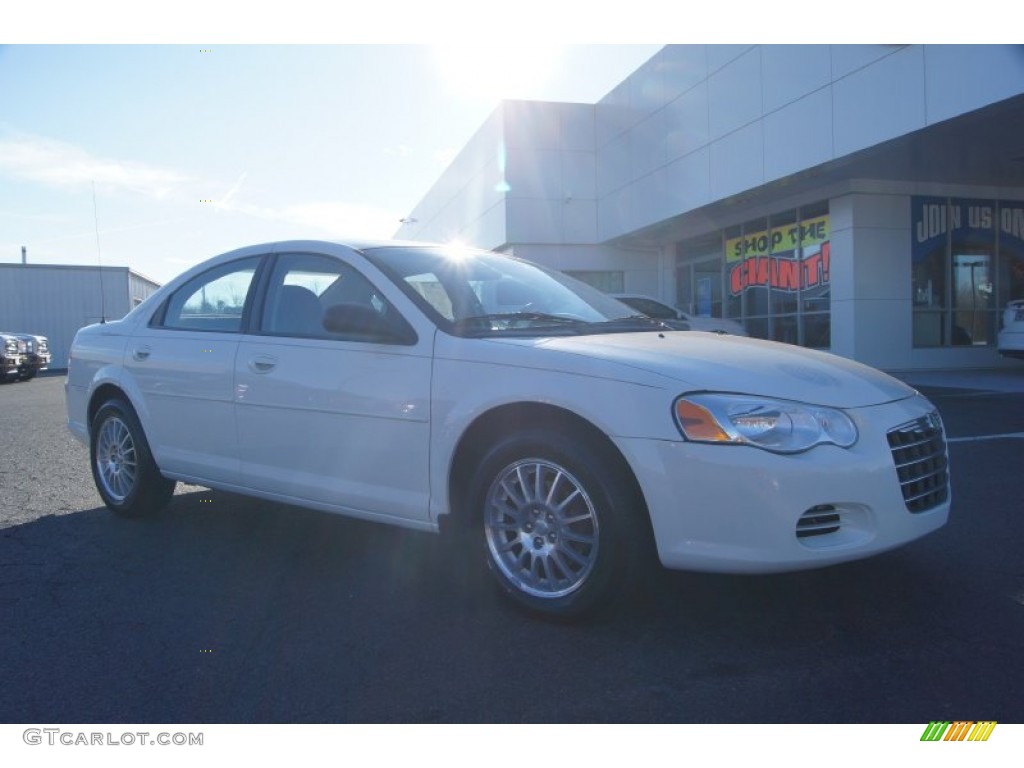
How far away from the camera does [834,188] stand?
52.8 feet

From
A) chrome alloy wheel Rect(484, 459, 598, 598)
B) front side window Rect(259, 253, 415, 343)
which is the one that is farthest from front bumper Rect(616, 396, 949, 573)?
front side window Rect(259, 253, 415, 343)

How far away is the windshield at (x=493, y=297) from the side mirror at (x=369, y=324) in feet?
0.45

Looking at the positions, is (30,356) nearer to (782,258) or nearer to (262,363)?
(782,258)

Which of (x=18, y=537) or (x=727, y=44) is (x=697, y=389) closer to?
(x=18, y=537)

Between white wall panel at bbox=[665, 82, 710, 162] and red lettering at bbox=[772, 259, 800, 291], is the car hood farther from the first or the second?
white wall panel at bbox=[665, 82, 710, 162]

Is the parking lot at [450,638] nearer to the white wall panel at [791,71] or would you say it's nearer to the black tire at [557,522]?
the black tire at [557,522]

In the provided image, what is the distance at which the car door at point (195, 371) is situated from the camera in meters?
4.40

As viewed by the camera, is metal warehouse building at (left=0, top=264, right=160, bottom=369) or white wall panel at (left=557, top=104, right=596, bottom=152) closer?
white wall panel at (left=557, top=104, right=596, bottom=152)

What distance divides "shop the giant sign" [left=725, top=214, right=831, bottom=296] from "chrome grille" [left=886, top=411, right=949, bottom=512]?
1421cm

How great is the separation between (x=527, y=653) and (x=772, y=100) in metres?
15.0

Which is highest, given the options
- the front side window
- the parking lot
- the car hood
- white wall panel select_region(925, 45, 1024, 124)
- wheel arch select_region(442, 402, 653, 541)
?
white wall panel select_region(925, 45, 1024, 124)

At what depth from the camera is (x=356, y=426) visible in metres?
3.73

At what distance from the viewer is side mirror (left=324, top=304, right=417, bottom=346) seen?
11.9ft

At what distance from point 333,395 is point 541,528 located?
1.23 meters
